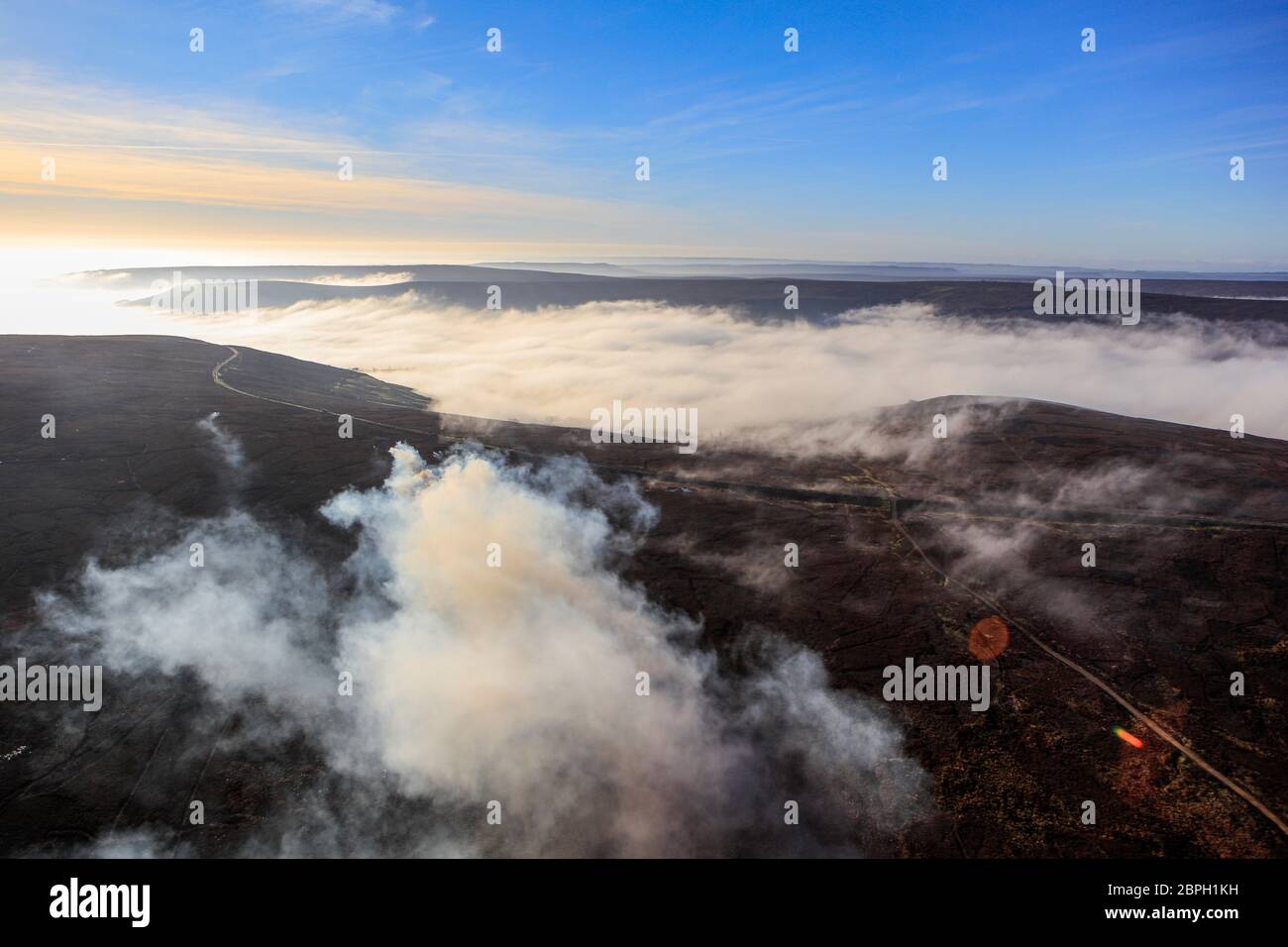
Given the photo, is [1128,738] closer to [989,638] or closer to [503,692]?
[989,638]

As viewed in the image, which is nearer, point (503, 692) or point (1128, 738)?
point (1128, 738)

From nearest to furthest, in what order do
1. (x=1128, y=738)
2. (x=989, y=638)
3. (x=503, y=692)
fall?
(x=1128, y=738) → (x=503, y=692) → (x=989, y=638)

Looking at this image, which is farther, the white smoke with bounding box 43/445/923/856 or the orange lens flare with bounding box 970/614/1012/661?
the orange lens flare with bounding box 970/614/1012/661

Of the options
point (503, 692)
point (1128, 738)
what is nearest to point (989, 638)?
point (1128, 738)

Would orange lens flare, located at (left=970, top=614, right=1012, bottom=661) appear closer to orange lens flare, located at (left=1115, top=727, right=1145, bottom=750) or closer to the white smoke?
orange lens flare, located at (left=1115, top=727, right=1145, bottom=750)

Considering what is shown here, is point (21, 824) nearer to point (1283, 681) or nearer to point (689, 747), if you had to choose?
point (689, 747)

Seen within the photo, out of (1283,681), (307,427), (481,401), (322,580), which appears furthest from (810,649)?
(481,401)

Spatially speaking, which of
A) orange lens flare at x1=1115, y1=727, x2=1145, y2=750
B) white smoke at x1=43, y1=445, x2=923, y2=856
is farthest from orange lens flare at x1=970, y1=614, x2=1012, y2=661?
white smoke at x1=43, y1=445, x2=923, y2=856

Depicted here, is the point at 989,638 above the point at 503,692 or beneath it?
above

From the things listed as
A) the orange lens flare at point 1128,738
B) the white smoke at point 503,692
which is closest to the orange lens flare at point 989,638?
the orange lens flare at point 1128,738
